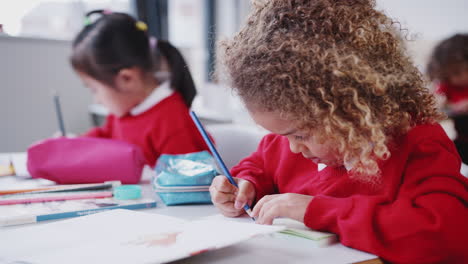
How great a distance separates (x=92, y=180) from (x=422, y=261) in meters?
0.81

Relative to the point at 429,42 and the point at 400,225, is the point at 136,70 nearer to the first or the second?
the point at 400,225

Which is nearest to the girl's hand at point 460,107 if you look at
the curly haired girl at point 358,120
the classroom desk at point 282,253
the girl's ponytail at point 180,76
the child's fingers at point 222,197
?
Result: the girl's ponytail at point 180,76

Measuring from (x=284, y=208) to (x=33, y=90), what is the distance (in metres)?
2.08

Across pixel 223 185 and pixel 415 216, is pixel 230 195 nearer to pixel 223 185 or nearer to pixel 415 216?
pixel 223 185

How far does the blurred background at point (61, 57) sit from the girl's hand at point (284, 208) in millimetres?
1018

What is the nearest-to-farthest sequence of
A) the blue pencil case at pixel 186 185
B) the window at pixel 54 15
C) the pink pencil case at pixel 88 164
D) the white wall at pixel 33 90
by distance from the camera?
1. the blue pencil case at pixel 186 185
2. the pink pencil case at pixel 88 164
3. the white wall at pixel 33 90
4. the window at pixel 54 15

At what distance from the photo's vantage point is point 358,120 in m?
0.70

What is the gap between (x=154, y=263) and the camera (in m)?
0.53

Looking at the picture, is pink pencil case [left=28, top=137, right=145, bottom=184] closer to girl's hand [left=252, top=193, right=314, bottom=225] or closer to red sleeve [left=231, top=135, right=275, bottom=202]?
red sleeve [left=231, top=135, right=275, bottom=202]

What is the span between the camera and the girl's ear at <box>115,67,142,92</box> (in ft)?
5.41

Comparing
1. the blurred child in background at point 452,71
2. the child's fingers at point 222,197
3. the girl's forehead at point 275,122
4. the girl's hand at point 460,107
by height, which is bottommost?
the girl's hand at point 460,107

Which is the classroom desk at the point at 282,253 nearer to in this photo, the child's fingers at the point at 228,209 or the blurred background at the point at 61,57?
the child's fingers at the point at 228,209

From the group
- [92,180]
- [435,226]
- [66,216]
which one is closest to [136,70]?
[92,180]

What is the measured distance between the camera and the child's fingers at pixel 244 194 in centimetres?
82
